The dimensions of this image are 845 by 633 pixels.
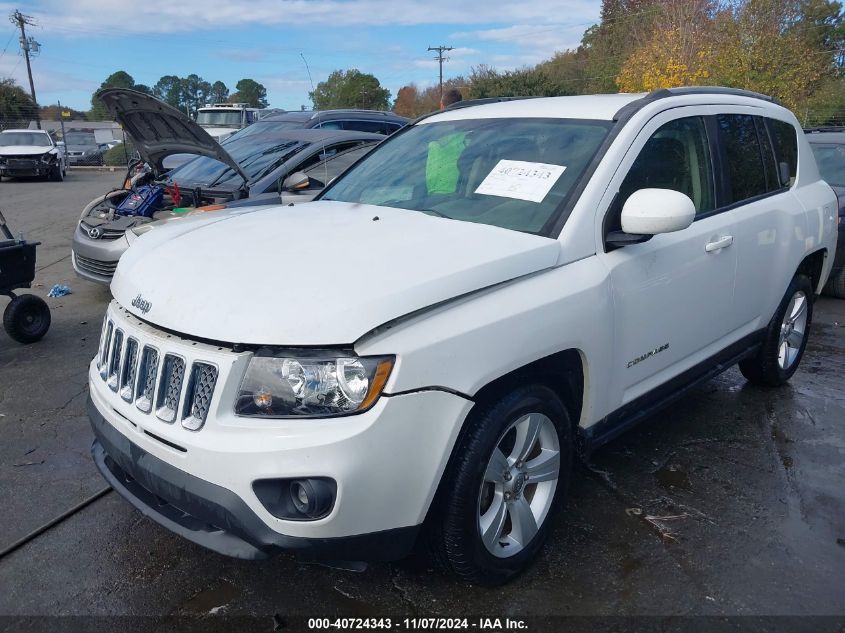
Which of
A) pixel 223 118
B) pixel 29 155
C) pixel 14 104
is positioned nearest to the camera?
pixel 29 155

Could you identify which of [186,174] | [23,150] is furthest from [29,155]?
[186,174]

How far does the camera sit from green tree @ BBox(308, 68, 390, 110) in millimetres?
54469

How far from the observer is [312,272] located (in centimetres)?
242

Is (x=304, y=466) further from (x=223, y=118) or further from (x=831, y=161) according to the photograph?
(x=223, y=118)

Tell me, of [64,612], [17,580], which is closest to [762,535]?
[64,612]

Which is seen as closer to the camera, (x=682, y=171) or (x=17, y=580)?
(x=17, y=580)

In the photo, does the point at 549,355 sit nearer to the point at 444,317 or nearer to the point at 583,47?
the point at 444,317

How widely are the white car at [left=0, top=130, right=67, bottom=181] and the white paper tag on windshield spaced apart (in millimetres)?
21489

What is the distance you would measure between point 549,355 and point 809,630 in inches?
53.0

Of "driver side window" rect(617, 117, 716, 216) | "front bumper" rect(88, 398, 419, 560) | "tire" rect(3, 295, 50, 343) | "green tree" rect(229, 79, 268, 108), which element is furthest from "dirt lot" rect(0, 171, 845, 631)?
"green tree" rect(229, 79, 268, 108)

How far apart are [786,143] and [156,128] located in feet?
17.4

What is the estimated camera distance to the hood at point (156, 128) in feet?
19.7

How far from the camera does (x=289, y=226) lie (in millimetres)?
3102

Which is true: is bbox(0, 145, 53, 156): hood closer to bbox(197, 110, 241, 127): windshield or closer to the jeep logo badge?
bbox(197, 110, 241, 127): windshield
